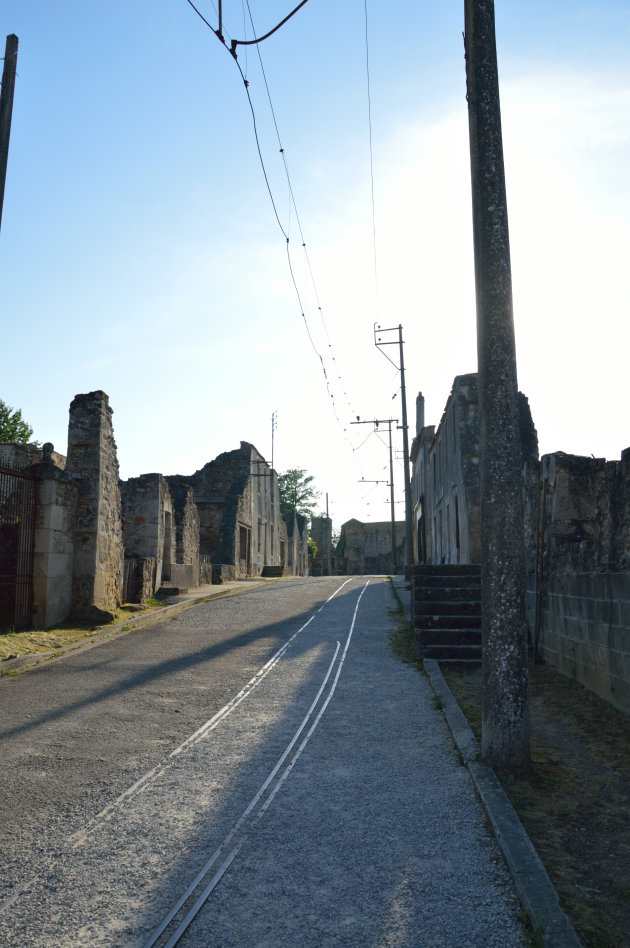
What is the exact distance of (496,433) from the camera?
5.49 metres

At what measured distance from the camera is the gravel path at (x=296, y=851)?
3.16 meters

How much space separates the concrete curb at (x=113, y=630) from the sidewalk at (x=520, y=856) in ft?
22.0

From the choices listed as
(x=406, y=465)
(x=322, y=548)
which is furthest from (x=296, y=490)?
(x=406, y=465)

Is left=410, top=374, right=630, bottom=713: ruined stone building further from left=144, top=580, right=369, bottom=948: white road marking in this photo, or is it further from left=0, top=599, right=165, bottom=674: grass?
left=0, top=599, right=165, bottom=674: grass

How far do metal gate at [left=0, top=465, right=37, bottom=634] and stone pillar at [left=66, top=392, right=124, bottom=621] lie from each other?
4.29ft

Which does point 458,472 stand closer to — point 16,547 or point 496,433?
point 16,547

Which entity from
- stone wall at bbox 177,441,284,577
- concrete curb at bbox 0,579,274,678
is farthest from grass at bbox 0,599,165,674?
stone wall at bbox 177,441,284,577

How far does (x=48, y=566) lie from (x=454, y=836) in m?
10.4

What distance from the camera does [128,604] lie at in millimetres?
15930

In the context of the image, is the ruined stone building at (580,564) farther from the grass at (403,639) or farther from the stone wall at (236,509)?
the stone wall at (236,509)

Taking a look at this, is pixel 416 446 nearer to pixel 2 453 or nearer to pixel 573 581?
pixel 2 453

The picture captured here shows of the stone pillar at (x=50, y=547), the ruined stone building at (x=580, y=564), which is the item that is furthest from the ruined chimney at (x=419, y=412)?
the stone pillar at (x=50, y=547)

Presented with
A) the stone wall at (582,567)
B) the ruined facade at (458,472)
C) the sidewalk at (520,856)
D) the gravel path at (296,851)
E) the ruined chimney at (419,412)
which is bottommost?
the gravel path at (296,851)

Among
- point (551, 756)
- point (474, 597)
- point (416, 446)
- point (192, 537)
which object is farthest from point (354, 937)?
point (416, 446)
